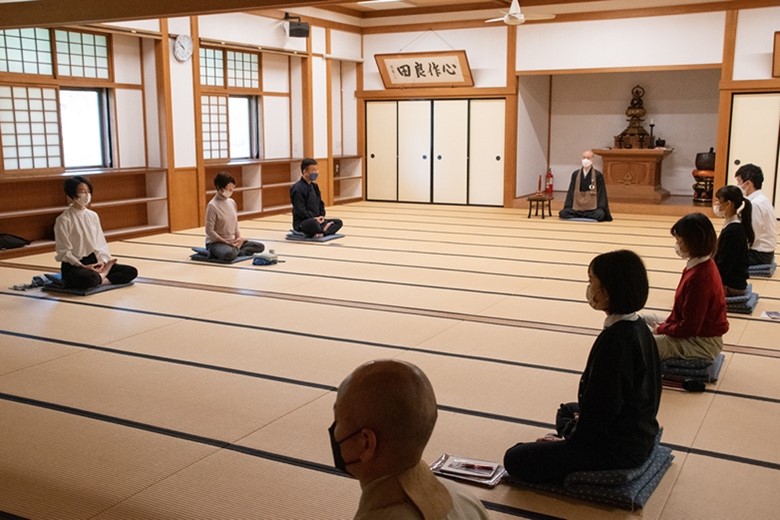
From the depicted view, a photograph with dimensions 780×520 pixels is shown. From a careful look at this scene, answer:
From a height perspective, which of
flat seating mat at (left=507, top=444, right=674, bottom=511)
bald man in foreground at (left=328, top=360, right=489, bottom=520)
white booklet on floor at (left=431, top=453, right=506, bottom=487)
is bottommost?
white booklet on floor at (left=431, top=453, right=506, bottom=487)

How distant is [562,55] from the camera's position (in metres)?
11.5

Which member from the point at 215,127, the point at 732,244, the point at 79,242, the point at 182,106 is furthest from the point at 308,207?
the point at 732,244

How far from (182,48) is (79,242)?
14.0 ft

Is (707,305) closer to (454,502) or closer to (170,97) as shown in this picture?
(454,502)

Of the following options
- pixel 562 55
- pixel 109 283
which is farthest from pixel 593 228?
A: pixel 109 283

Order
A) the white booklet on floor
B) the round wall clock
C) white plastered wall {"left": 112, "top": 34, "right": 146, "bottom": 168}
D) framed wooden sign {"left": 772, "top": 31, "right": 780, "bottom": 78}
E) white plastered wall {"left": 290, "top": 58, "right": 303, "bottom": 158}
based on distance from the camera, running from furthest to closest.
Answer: white plastered wall {"left": 290, "top": 58, "right": 303, "bottom": 158}
framed wooden sign {"left": 772, "top": 31, "right": 780, "bottom": 78}
the round wall clock
white plastered wall {"left": 112, "top": 34, "right": 146, "bottom": 168}
the white booklet on floor

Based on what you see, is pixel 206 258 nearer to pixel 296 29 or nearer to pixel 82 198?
pixel 82 198

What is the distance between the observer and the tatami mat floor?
272 cm

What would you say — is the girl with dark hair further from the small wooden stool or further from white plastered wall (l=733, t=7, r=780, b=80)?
white plastered wall (l=733, t=7, r=780, b=80)

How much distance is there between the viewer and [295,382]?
3.88m

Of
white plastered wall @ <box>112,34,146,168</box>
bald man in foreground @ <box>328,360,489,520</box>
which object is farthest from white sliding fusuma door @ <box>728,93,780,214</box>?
bald man in foreground @ <box>328,360,489,520</box>

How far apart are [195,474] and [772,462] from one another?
86.0 inches

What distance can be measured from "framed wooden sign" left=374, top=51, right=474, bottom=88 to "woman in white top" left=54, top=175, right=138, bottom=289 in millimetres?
7270

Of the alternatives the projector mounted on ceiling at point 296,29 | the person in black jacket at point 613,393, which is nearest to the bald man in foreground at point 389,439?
the person in black jacket at point 613,393
